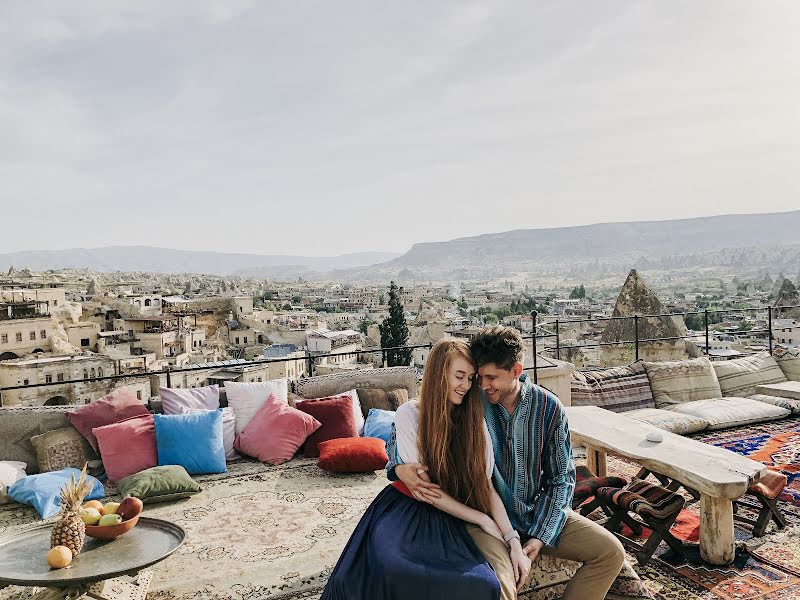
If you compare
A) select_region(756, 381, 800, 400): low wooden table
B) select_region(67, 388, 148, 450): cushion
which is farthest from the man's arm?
select_region(756, 381, 800, 400): low wooden table

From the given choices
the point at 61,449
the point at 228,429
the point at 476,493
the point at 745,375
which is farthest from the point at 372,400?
the point at 745,375

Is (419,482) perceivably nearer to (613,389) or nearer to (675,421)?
(675,421)

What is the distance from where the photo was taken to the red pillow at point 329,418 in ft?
14.3

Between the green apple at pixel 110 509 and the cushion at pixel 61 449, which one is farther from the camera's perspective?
the cushion at pixel 61 449

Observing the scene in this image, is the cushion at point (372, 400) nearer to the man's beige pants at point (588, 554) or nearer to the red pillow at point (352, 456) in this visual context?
the red pillow at point (352, 456)

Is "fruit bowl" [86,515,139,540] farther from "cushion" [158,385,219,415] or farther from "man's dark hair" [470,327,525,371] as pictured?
"cushion" [158,385,219,415]

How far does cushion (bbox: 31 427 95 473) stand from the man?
2.58 metres

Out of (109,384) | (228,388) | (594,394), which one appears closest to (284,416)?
(228,388)

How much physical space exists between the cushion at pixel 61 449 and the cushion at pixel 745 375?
204 inches

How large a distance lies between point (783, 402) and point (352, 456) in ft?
12.2

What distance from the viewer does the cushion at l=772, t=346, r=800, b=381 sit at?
6.21 metres

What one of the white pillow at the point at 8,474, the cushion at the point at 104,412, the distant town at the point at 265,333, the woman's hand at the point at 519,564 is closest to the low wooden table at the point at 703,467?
the woman's hand at the point at 519,564

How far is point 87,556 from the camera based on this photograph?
7.72ft

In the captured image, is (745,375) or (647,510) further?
(745,375)
